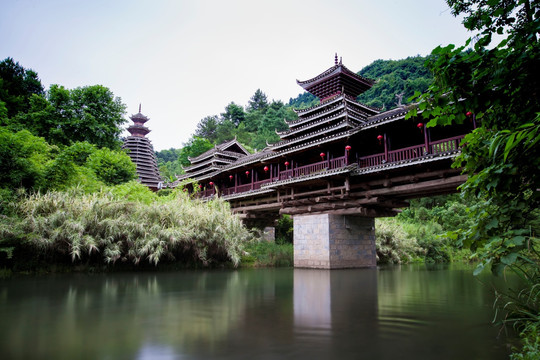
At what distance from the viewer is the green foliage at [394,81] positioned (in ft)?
130

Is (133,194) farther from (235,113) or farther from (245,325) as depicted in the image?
(235,113)

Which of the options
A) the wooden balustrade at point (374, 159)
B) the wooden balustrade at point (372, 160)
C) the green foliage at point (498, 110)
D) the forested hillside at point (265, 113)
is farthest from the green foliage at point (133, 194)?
the forested hillside at point (265, 113)

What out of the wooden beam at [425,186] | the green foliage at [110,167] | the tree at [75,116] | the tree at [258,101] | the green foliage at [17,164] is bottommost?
the wooden beam at [425,186]

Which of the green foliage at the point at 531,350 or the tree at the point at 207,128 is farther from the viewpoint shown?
the tree at the point at 207,128

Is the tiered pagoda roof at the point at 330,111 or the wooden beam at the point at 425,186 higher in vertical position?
the tiered pagoda roof at the point at 330,111

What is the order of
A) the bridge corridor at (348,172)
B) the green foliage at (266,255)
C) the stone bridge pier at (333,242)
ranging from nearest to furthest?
the bridge corridor at (348,172) < the stone bridge pier at (333,242) < the green foliage at (266,255)

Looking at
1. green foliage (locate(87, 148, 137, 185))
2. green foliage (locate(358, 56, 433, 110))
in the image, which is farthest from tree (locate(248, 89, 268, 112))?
green foliage (locate(87, 148, 137, 185))

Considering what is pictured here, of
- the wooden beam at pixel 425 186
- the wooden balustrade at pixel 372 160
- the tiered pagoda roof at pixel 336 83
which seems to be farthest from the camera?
the tiered pagoda roof at pixel 336 83

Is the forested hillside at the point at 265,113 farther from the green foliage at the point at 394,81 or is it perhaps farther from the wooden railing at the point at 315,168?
the wooden railing at the point at 315,168

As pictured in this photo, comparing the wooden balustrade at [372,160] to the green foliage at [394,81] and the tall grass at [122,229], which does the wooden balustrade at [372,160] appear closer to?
the tall grass at [122,229]

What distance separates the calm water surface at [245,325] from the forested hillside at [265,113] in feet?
96.6

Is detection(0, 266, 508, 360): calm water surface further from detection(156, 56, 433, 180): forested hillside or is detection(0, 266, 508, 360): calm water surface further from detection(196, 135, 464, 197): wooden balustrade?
detection(156, 56, 433, 180): forested hillside

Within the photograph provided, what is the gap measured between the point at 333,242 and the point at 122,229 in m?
7.90

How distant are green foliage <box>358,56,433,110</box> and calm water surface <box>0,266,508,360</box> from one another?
3540cm
